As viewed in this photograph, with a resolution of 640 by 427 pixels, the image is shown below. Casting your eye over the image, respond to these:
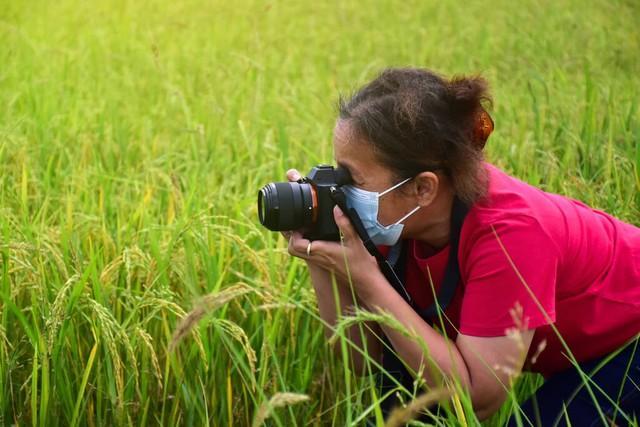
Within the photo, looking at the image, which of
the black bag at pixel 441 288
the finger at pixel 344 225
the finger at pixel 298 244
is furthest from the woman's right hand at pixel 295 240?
the black bag at pixel 441 288

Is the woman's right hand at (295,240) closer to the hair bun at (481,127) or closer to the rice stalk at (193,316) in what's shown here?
the hair bun at (481,127)

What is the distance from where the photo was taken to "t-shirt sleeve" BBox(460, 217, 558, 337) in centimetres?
181

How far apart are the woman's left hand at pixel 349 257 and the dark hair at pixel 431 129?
0.55ft

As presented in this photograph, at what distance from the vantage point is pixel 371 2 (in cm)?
786

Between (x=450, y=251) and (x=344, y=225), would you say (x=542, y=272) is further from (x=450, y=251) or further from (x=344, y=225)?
(x=344, y=225)

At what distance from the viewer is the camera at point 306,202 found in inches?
78.9

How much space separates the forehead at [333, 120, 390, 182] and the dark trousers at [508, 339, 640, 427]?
2.11 ft

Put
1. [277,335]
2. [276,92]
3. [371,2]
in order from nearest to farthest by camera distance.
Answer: [277,335] < [276,92] < [371,2]

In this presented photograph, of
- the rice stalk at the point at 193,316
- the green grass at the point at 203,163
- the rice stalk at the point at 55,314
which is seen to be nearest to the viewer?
the rice stalk at the point at 193,316

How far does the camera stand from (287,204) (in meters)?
2.01

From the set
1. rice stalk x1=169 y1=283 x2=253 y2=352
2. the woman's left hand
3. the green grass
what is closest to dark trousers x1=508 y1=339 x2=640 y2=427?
the green grass

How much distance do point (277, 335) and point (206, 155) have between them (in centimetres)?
133

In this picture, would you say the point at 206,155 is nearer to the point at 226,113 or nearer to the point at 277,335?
the point at 226,113

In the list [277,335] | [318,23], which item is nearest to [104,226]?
[277,335]
